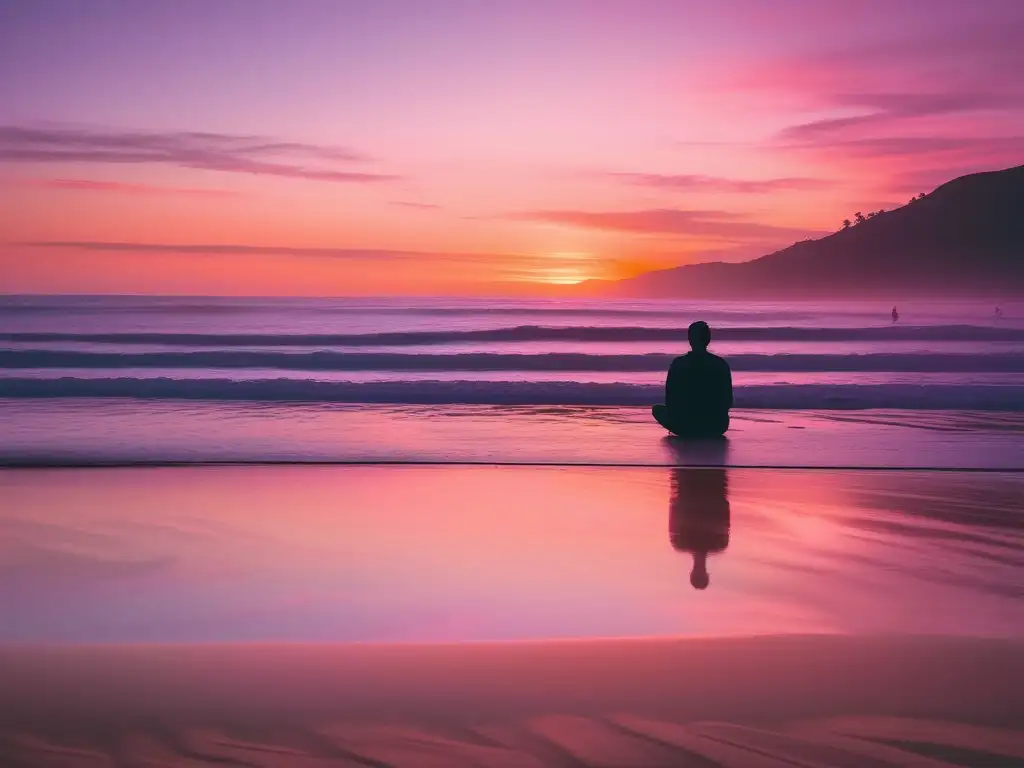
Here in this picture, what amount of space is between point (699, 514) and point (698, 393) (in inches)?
151

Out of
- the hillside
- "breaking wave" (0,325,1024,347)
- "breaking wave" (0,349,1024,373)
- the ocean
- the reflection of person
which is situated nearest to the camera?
the reflection of person

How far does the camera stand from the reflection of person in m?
5.45

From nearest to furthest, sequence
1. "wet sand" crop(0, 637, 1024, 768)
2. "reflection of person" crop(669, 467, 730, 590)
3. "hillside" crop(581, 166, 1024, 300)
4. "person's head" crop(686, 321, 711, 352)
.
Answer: "wet sand" crop(0, 637, 1024, 768) < "reflection of person" crop(669, 467, 730, 590) < "person's head" crop(686, 321, 711, 352) < "hillside" crop(581, 166, 1024, 300)

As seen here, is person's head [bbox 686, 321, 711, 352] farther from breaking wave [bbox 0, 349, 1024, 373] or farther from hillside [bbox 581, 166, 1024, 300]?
hillside [bbox 581, 166, 1024, 300]

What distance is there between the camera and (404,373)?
22.3 m

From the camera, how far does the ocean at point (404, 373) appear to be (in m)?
10.9

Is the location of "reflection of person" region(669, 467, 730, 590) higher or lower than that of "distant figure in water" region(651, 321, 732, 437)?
lower

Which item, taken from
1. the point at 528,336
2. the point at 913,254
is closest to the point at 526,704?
the point at 528,336

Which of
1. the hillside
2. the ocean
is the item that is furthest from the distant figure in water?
the hillside

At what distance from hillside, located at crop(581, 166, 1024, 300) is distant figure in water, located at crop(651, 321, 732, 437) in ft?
407

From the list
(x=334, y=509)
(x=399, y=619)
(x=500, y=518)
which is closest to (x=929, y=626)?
(x=399, y=619)

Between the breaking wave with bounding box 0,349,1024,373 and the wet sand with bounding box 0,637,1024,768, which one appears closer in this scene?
the wet sand with bounding box 0,637,1024,768

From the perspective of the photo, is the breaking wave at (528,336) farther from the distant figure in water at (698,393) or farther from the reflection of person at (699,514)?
the reflection of person at (699,514)

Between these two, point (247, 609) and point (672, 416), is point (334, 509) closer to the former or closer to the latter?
point (247, 609)
